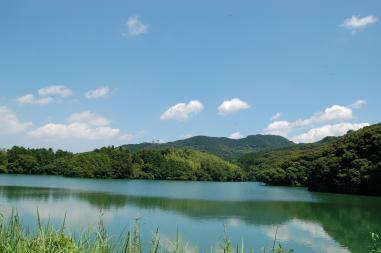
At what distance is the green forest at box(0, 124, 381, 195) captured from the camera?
51.2 meters

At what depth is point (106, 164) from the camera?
310ft

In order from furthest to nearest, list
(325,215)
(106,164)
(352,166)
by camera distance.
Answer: (106,164)
(352,166)
(325,215)

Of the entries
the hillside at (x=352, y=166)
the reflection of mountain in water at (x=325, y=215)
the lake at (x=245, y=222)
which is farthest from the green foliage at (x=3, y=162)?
the reflection of mountain in water at (x=325, y=215)

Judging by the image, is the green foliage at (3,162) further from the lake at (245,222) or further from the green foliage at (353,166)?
the lake at (245,222)

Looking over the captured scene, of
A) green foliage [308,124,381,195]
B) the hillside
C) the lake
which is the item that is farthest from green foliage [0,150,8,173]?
the lake

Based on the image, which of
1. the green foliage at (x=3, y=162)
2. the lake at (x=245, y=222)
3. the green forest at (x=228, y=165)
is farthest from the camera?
the green foliage at (x=3, y=162)

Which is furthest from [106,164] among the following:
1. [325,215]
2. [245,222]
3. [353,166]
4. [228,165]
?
[245,222]

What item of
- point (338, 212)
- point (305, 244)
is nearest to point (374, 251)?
point (305, 244)

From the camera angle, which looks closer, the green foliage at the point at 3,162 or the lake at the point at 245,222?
the lake at the point at 245,222

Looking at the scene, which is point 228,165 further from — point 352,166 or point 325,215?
point 325,215

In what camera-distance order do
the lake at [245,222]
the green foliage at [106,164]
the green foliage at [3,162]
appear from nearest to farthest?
the lake at [245,222] < the green foliage at [3,162] < the green foliage at [106,164]

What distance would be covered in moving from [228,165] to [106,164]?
36.8 meters

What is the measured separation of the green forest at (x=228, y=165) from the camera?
168ft

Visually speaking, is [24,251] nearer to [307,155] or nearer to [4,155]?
[307,155]
